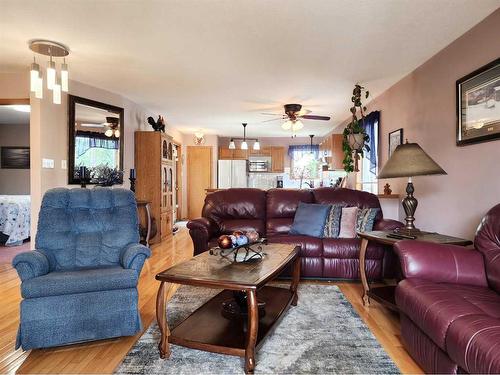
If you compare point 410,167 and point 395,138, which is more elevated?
point 395,138

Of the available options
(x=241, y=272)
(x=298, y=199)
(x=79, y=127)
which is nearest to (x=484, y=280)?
(x=241, y=272)

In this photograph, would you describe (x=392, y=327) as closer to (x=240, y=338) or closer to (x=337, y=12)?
(x=240, y=338)

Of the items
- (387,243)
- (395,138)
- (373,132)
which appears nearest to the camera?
(387,243)

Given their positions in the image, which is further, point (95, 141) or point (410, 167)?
point (95, 141)

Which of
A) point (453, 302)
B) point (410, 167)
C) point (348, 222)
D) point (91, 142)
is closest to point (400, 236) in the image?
point (410, 167)

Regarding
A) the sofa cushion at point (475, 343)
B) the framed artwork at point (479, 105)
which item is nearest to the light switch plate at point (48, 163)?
the sofa cushion at point (475, 343)

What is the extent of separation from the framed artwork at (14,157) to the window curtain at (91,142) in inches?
165

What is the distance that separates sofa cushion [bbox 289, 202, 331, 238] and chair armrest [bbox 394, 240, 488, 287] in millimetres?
1537

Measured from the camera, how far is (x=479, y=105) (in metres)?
2.56

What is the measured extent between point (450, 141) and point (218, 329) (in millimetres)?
2669

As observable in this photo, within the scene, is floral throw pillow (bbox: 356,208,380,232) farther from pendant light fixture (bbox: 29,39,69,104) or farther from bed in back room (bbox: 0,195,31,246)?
bed in back room (bbox: 0,195,31,246)

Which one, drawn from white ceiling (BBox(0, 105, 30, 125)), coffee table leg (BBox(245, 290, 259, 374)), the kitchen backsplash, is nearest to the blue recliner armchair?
coffee table leg (BBox(245, 290, 259, 374))

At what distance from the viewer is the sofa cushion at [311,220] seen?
11.6ft

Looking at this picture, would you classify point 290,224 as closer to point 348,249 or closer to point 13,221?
point 348,249
